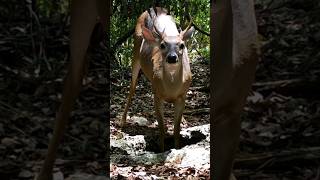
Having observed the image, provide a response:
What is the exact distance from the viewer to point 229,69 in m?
0.76

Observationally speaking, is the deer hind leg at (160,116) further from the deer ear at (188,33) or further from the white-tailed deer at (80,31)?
the white-tailed deer at (80,31)

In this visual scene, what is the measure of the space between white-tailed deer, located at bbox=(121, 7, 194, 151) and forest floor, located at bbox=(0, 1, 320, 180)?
0.55 meters

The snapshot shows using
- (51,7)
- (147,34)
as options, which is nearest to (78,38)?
(51,7)

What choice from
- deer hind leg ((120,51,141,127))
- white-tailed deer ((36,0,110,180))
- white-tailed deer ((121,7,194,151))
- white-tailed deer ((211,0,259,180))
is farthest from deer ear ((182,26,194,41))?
white-tailed deer ((211,0,259,180))

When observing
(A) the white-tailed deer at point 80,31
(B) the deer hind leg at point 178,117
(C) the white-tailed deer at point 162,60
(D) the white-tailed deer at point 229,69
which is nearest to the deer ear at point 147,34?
(C) the white-tailed deer at point 162,60

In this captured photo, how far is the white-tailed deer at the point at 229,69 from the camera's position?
736mm

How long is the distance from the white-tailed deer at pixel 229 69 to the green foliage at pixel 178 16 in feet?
2.86

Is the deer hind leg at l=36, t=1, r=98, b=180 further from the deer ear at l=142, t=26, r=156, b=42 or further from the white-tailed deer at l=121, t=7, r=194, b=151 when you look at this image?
the deer ear at l=142, t=26, r=156, b=42

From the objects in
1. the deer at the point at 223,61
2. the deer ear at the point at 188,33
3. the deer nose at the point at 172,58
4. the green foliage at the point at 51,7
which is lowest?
the deer at the point at 223,61

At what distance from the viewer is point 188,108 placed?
192 cm

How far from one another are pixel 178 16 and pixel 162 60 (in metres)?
0.39

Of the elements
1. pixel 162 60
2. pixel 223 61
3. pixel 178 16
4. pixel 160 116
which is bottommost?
pixel 160 116

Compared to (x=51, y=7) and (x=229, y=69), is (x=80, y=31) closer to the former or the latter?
(x=229, y=69)

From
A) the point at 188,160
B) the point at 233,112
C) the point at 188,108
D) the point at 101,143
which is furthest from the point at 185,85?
the point at 233,112
